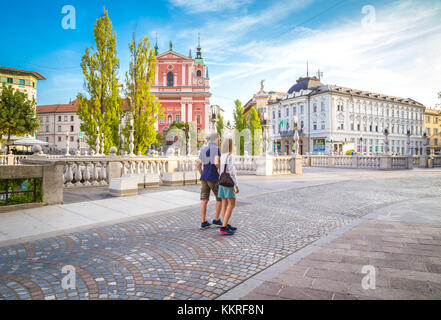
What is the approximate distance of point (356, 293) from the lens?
2.66 meters

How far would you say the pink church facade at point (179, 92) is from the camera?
59156mm

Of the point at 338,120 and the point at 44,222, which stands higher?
the point at 338,120

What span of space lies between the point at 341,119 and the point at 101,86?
59297mm

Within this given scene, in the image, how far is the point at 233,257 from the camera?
3674 millimetres

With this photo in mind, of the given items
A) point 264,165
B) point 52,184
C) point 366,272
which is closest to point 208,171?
point 366,272

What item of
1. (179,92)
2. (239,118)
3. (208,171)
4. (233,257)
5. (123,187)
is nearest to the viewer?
(233,257)

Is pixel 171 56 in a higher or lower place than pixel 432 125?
higher

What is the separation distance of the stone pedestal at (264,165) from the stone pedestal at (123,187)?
10722 mm

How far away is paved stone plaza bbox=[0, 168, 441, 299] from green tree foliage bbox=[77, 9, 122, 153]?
14.6m

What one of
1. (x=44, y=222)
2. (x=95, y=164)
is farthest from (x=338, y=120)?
(x=44, y=222)

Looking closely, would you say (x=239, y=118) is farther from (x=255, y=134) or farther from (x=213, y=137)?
(x=213, y=137)

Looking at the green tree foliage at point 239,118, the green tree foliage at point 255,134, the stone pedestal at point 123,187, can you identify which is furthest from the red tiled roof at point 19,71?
the stone pedestal at point 123,187
